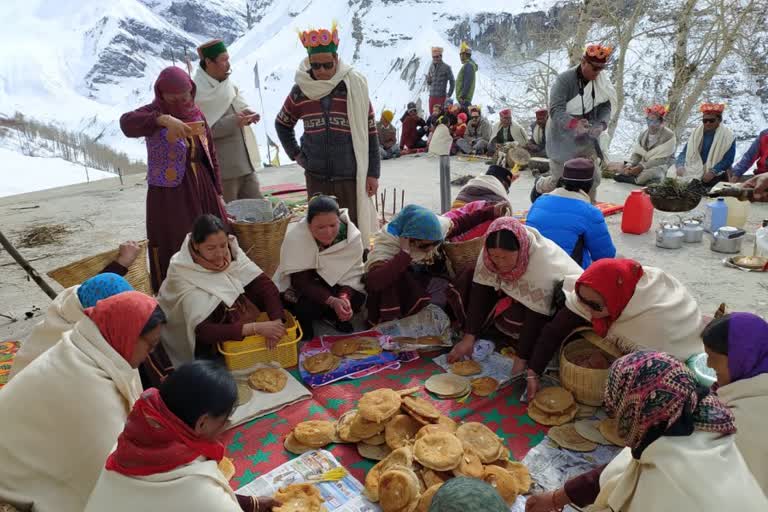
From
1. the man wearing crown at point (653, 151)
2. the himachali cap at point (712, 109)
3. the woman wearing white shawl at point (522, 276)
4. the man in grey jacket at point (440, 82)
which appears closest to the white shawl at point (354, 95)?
the woman wearing white shawl at point (522, 276)

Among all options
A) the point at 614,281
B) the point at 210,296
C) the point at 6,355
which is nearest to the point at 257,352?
the point at 210,296

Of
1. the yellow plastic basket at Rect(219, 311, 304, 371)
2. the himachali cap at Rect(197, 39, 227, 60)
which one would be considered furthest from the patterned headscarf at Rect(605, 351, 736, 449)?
the himachali cap at Rect(197, 39, 227, 60)

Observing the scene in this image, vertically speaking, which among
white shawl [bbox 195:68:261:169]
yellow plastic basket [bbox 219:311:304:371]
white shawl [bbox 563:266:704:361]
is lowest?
yellow plastic basket [bbox 219:311:304:371]

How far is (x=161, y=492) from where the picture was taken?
1345 mm

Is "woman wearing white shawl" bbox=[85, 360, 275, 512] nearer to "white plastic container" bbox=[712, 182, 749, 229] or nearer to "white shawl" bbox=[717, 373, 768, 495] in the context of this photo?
"white shawl" bbox=[717, 373, 768, 495]

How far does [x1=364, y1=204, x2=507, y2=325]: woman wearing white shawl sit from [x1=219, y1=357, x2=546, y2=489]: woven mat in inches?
19.8

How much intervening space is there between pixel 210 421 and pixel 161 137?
7.93ft

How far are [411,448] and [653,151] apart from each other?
6.93 m

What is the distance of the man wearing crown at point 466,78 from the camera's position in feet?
37.1

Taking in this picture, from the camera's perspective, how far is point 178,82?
3.13 m

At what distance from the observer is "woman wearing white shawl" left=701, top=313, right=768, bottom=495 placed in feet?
5.53

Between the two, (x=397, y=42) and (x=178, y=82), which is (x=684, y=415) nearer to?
(x=178, y=82)

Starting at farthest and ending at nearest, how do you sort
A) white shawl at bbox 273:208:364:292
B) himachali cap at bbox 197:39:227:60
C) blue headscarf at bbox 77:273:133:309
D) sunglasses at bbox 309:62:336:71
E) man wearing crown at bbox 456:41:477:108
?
man wearing crown at bbox 456:41:477:108
himachali cap at bbox 197:39:227:60
sunglasses at bbox 309:62:336:71
white shawl at bbox 273:208:364:292
blue headscarf at bbox 77:273:133:309

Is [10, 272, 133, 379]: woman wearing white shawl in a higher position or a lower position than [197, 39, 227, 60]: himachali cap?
lower
